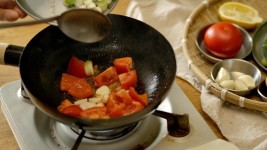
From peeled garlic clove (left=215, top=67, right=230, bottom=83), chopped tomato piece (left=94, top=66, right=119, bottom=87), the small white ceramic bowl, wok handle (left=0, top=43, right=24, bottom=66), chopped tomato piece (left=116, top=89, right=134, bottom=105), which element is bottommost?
the small white ceramic bowl

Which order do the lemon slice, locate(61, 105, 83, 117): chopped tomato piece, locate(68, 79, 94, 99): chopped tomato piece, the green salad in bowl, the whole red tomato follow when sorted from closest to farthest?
1. locate(61, 105, 83, 117): chopped tomato piece
2. locate(68, 79, 94, 99): chopped tomato piece
3. the green salad in bowl
4. the whole red tomato
5. the lemon slice

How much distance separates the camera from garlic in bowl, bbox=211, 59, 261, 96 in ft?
3.46

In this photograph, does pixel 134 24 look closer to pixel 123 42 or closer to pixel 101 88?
pixel 123 42

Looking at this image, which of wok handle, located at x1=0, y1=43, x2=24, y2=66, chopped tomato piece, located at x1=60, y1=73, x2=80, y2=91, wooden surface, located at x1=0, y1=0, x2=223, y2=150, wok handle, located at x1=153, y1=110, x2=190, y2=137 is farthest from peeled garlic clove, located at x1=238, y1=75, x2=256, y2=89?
wok handle, located at x1=0, y1=43, x2=24, y2=66

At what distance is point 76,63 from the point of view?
0.98 meters

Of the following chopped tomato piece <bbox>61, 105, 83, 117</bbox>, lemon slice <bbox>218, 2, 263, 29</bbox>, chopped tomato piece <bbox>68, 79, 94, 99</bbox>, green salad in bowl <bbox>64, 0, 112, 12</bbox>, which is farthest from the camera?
lemon slice <bbox>218, 2, 263, 29</bbox>

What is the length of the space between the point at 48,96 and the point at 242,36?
2.18 feet

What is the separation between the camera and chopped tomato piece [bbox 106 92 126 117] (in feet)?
2.78

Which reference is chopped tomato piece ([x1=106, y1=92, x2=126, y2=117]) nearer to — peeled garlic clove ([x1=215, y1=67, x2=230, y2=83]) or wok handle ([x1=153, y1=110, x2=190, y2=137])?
wok handle ([x1=153, y1=110, x2=190, y2=137])

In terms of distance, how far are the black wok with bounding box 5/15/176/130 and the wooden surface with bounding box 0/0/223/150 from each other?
0.14 meters

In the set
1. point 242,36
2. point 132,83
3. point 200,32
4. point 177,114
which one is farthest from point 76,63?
point 242,36

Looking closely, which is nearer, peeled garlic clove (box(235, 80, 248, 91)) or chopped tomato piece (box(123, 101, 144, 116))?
chopped tomato piece (box(123, 101, 144, 116))

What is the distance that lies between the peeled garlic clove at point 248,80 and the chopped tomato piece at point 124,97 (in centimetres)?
36

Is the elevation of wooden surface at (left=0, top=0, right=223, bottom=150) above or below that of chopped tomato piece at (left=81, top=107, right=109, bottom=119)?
below
